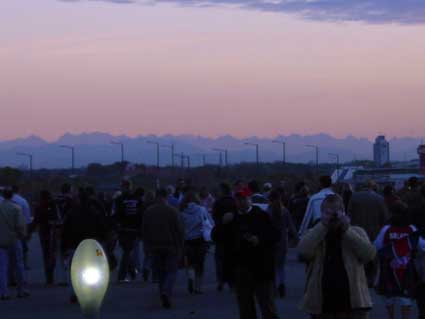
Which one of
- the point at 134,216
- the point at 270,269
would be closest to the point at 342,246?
the point at 270,269

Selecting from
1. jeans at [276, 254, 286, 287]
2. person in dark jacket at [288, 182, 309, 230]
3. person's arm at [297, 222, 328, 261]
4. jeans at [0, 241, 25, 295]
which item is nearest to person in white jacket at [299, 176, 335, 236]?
jeans at [276, 254, 286, 287]

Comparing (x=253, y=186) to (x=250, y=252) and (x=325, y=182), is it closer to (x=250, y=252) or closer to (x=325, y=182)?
(x=325, y=182)

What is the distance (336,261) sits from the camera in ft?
31.4

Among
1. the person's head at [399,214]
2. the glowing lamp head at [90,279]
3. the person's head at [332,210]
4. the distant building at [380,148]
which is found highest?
the distant building at [380,148]

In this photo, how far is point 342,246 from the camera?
959cm

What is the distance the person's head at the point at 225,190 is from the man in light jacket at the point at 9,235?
3567 millimetres

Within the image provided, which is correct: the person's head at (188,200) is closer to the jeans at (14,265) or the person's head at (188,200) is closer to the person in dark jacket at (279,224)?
the person in dark jacket at (279,224)

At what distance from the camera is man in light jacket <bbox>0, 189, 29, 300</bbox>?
1900 cm

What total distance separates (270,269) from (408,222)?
1.76m

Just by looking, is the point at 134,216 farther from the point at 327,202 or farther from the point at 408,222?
the point at 327,202

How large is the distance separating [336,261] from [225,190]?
10.0 meters

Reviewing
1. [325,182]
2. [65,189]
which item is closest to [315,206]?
[325,182]

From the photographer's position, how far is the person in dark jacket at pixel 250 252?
1298 cm

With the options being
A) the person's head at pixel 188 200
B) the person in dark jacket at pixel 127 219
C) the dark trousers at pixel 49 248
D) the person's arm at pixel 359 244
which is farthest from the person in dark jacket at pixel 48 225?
the person's arm at pixel 359 244
